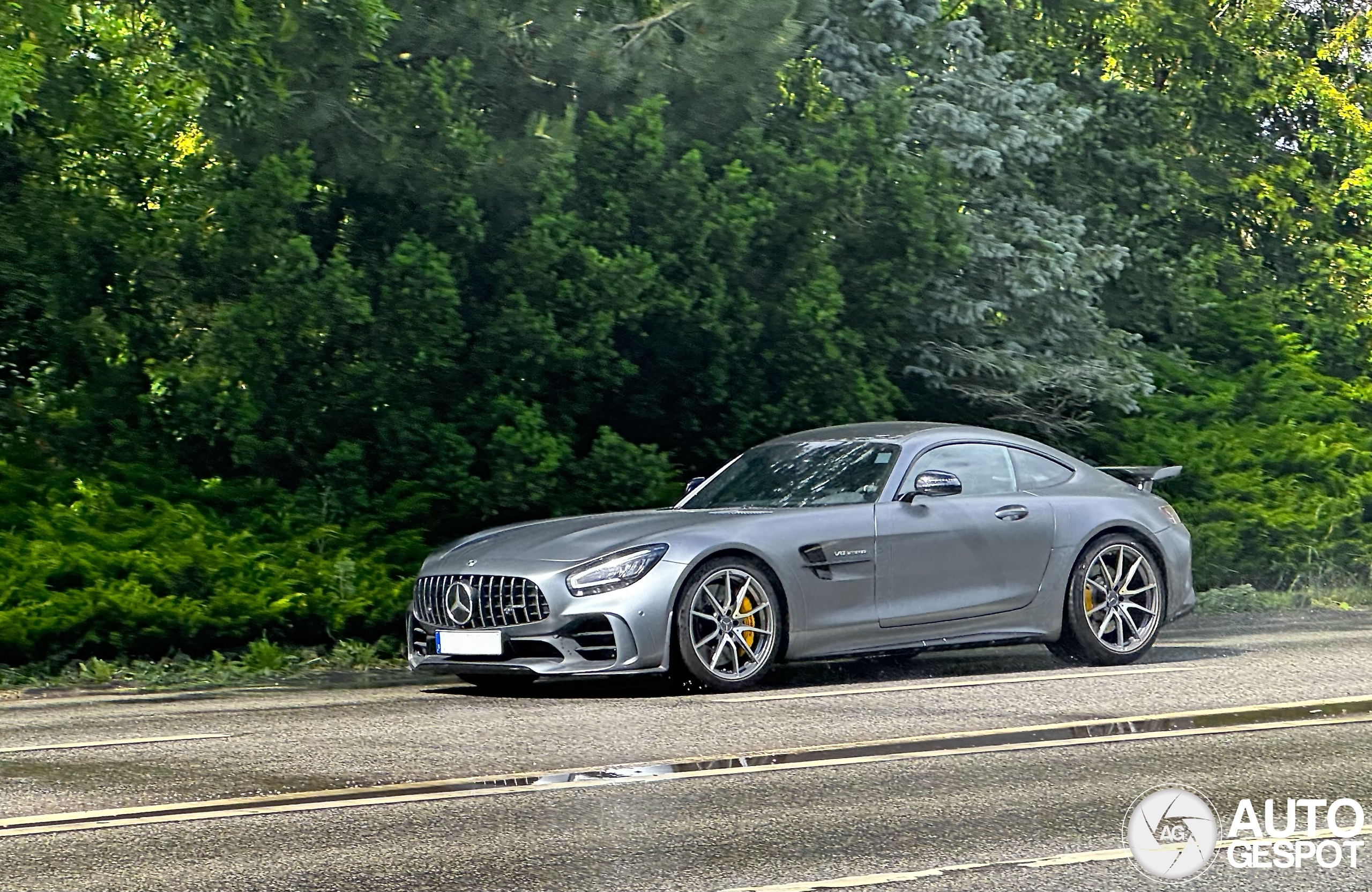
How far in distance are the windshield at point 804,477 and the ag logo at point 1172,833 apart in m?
4.39

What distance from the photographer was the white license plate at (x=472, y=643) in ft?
32.8

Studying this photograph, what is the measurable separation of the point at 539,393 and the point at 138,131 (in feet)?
13.5

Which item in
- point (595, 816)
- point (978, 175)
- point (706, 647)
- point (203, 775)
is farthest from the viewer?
point (978, 175)

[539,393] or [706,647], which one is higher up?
[539,393]

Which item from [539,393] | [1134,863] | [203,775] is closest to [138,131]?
[539,393]

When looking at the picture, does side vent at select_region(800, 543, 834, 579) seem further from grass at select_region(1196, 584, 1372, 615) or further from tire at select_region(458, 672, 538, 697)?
grass at select_region(1196, 584, 1372, 615)

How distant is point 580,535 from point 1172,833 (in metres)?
4.73

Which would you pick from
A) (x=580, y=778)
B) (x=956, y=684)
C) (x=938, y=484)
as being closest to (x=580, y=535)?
(x=938, y=484)

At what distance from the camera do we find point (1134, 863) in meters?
5.70

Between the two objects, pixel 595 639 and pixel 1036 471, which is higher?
pixel 1036 471

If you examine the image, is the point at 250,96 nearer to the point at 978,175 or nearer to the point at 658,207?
the point at 658,207

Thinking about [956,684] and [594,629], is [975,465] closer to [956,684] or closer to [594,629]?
[956,684]

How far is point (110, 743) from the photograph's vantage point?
8742 millimetres

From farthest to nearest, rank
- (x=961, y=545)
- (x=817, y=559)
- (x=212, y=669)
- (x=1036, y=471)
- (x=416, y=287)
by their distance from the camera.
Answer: (x=416, y=287) < (x=212, y=669) < (x=1036, y=471) < (x=961, y=545) < (x=817, y=559)
